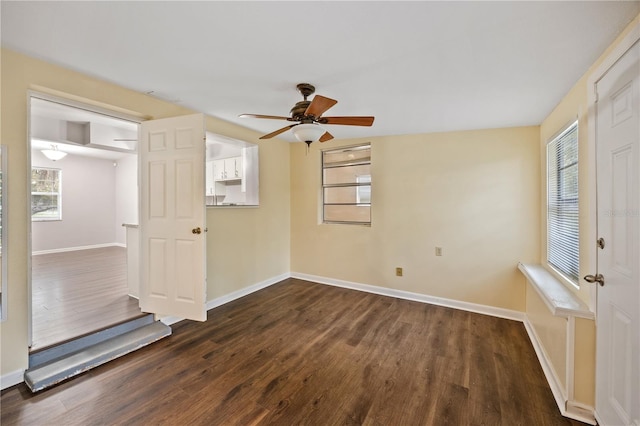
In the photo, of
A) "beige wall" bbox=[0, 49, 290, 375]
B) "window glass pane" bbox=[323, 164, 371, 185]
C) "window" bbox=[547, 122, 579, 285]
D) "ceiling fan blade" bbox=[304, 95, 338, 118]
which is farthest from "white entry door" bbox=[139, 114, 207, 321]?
"window" bbox=[547, 122, 579, 285]

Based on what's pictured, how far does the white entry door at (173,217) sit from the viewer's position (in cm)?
257

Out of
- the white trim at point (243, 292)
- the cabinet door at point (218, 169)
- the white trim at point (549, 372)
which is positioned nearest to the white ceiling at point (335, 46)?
the white trim at point (549, 372)

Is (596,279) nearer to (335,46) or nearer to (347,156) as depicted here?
(335,46)

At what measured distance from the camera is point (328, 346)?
8.31 feet

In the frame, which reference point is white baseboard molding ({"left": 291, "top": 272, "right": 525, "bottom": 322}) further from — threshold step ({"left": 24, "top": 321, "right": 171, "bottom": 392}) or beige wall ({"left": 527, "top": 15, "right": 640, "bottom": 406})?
threshold step ({"left": 24, "top": 321, "right": 171, "bottom": 392})

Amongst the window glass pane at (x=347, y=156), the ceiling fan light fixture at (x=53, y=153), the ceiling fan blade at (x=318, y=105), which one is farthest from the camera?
the ceiling fan light fixture at (x=53, y=153)

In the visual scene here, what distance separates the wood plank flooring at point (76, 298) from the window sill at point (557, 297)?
12.2 ft

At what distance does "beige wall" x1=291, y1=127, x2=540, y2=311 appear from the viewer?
10.4 ft

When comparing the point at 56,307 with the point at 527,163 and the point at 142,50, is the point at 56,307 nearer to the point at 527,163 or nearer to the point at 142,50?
the point at 142,50

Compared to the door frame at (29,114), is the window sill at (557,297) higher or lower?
lower

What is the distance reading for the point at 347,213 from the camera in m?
4.37

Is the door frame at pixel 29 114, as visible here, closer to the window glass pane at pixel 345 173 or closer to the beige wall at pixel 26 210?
the beige wall at pixel 26 210

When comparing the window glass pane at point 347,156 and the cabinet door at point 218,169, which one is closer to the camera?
the window glass pane at point 347,156

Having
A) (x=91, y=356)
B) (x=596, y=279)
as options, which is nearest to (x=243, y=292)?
(x=91, y=356)
